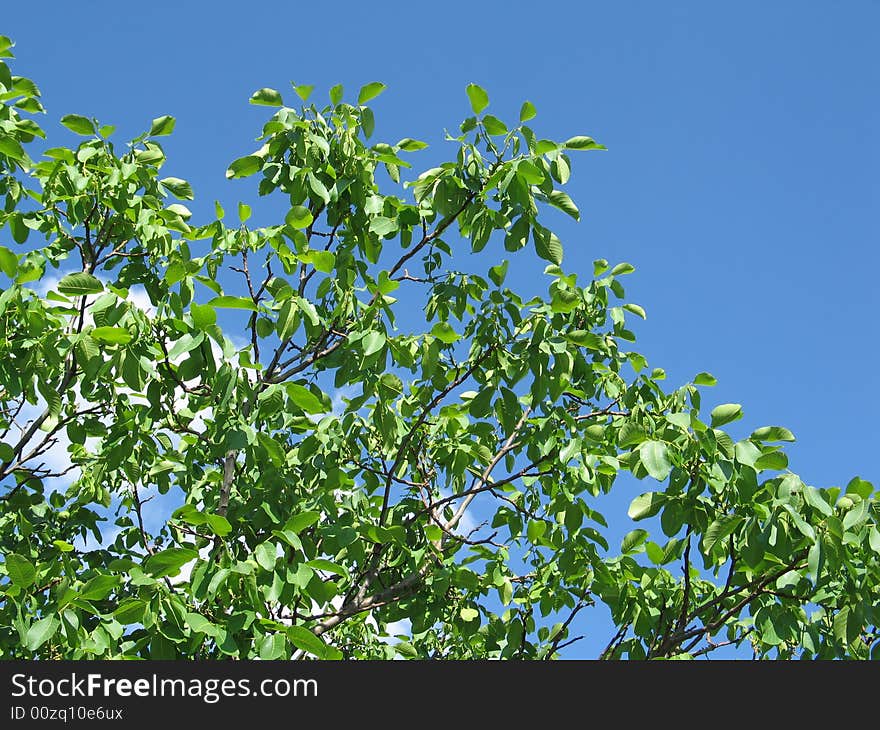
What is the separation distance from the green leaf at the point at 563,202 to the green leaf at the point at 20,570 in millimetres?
2891

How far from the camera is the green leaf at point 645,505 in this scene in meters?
3.76

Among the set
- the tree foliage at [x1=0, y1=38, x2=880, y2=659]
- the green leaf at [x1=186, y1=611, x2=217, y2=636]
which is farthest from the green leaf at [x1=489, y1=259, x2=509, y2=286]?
the green leaf at [x1=186, y1=611, x2=217, y2=636]

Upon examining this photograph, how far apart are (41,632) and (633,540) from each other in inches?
112

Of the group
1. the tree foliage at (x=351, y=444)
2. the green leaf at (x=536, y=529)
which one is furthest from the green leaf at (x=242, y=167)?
the green leaf at (x=536, y=529)

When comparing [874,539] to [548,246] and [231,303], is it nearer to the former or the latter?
[548,246]

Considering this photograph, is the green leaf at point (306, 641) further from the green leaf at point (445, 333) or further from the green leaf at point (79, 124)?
the green leaf at point (79, 124)

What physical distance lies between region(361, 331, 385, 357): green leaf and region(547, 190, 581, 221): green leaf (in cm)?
108

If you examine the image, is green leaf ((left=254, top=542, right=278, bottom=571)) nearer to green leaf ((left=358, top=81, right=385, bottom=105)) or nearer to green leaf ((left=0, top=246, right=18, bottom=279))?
green leaf ((left=0, top=246, right=18, bottom=279))

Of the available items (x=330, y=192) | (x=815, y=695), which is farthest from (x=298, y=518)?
(x=815, y=695)

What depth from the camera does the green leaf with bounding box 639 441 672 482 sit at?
3.53 meters

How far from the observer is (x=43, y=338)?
12.7 ft

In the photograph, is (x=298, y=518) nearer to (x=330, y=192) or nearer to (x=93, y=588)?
(x=93, y=588)

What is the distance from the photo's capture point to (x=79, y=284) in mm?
3902

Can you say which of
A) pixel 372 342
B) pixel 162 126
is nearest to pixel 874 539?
pixel 372 342
